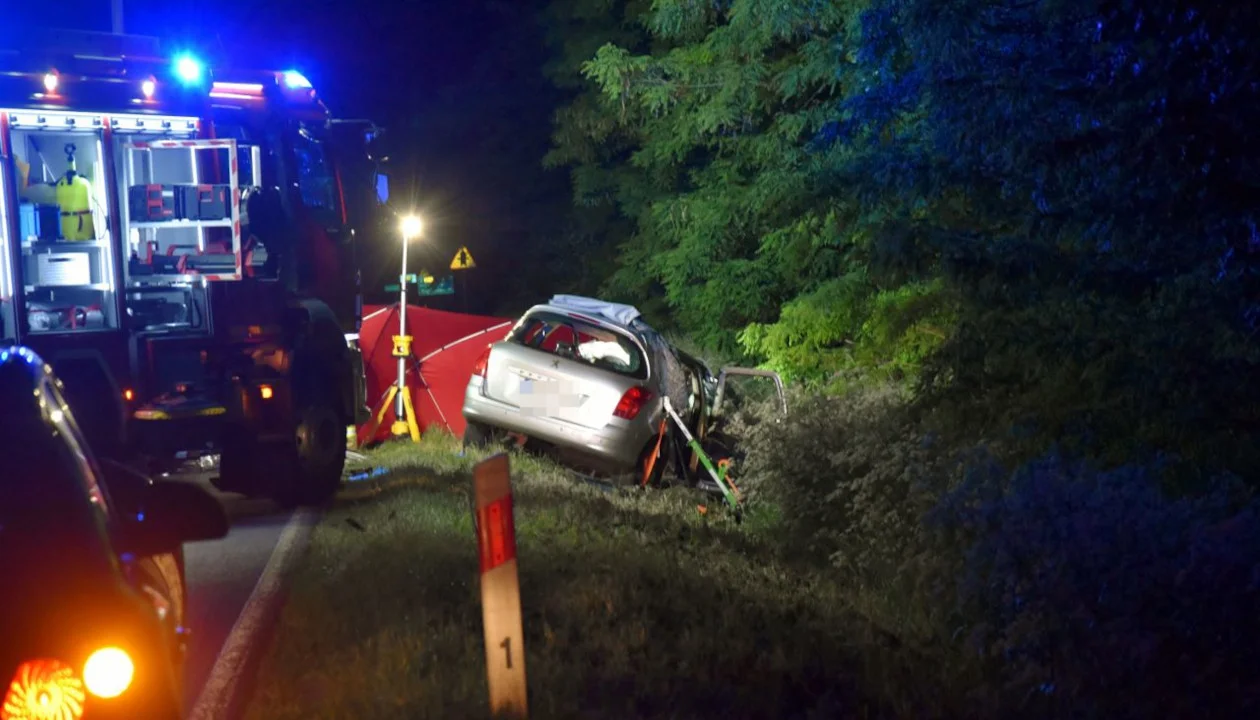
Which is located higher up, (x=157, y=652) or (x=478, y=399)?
(x=157, y=652)

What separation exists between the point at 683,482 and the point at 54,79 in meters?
7.69

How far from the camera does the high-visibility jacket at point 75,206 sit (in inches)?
420

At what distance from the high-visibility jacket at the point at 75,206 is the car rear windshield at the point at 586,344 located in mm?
5077

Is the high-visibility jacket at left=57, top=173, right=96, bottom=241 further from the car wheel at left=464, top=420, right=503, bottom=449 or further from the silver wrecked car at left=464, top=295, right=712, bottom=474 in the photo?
the car wheel at left=464, top=420, right=503, bottom=449

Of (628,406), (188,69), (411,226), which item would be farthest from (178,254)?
(411,226)

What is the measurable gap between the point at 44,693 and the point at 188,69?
28.0ft

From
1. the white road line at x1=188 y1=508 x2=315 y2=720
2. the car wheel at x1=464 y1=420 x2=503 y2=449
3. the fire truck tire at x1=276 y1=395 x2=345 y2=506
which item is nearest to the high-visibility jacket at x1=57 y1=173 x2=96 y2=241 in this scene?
the fire truck tire at x1=276 y1=395 x2=345 y2=506

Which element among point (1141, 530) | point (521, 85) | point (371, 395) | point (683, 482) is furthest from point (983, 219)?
point (521, 85)

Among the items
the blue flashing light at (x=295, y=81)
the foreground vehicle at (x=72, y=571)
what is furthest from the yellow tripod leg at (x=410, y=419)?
the foreground vehicle at (x=72, y=571)

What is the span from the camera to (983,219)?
10047 mm

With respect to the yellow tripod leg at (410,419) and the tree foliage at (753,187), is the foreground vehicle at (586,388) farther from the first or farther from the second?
the yellow tripod leg at (410,419)

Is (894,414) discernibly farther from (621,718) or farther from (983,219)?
(621,718)

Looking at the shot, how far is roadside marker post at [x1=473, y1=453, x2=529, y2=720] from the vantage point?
19.3ft

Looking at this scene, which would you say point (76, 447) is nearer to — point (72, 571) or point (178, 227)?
point (72, 571)
